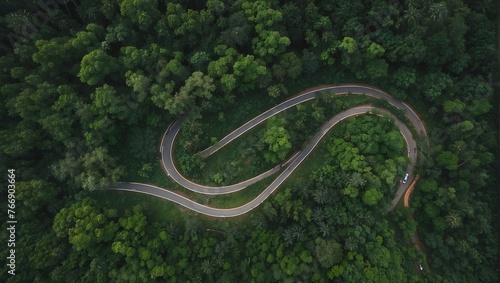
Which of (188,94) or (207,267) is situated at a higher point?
(188,94)

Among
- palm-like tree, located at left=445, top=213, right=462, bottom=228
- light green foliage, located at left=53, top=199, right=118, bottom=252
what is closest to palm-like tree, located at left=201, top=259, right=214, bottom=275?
light green foliage, located at left=53, top=199, right=118, bottom=252

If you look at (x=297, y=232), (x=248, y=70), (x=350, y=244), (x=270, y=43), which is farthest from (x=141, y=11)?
(x=350, y=244)

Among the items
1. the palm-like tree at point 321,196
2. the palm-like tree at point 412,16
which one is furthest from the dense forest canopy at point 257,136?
the palm-like tree at point 321,196

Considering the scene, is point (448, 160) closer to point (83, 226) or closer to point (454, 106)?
point (454, 106)

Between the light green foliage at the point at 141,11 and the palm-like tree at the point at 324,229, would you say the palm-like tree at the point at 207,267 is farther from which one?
the light green foliage at the point at 141,11

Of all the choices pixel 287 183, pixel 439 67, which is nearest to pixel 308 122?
pixel 287 183
